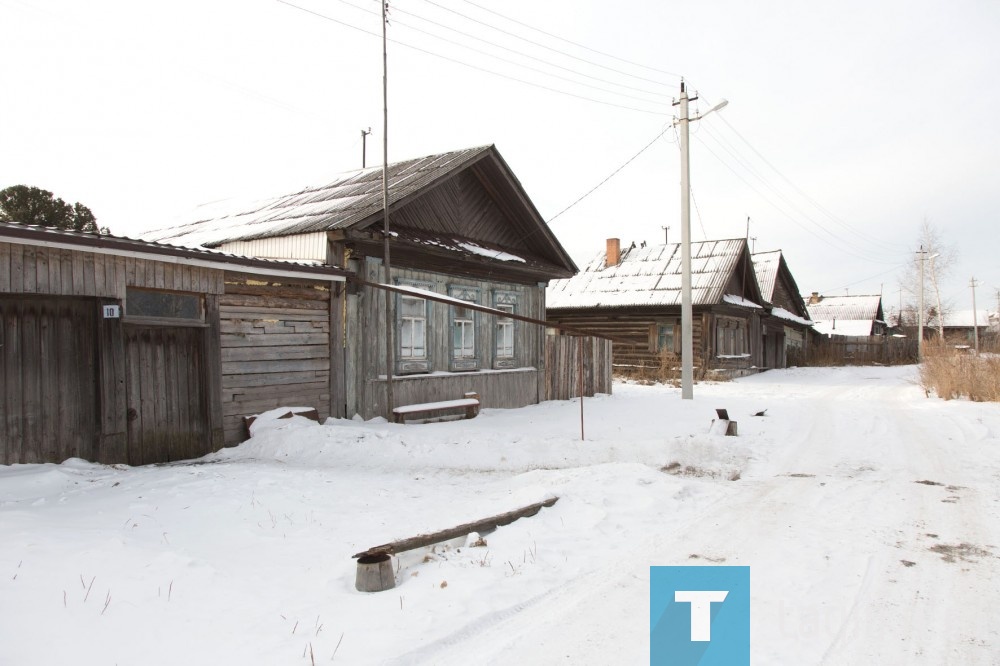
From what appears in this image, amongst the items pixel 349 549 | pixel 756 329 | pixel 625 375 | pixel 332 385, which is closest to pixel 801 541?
pixel 349 549

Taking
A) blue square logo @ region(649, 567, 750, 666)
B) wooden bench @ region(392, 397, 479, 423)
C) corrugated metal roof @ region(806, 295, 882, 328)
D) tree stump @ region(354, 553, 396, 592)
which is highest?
corrugated metal roof @ region(806, 295, 882, 328)

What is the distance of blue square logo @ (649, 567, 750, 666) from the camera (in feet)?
11.0

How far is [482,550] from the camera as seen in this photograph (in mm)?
4824

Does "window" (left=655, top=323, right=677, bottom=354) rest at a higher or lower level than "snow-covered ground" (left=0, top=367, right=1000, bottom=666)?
higher

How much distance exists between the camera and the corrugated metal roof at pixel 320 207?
36.3ft

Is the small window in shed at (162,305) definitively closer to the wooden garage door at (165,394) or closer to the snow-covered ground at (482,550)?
the wooden garage door at (165,394)

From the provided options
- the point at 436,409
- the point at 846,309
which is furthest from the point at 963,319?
the point at 436,409

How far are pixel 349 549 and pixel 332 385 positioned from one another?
570cm

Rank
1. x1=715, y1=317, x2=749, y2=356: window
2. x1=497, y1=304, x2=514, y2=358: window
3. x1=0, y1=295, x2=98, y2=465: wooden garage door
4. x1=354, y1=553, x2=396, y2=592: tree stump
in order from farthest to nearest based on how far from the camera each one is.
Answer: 1. x1=715, y1=317, x2=749, y2=356: window
2. x1=497, y1=304, x2=514, y2=358: window
3. x1=0, y1=295, x2=98, y2=465: wooden garage door
4. x1=354, y1=553, x2=396, y2=592: tree stump

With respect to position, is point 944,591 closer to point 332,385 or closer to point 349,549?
point 349,549

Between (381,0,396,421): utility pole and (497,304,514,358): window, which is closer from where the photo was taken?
(381,0,396,421): utility pole

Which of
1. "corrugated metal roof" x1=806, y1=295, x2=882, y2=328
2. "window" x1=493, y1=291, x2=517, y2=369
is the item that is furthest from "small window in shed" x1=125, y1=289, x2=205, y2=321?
"corrugated metal roof" x1=806, y1=295, x2=882, y2=328

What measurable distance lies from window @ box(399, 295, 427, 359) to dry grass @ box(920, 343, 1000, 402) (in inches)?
522

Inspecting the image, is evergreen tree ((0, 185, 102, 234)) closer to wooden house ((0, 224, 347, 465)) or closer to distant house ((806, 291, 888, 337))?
wooden house ((0, 224, 347, 465))
